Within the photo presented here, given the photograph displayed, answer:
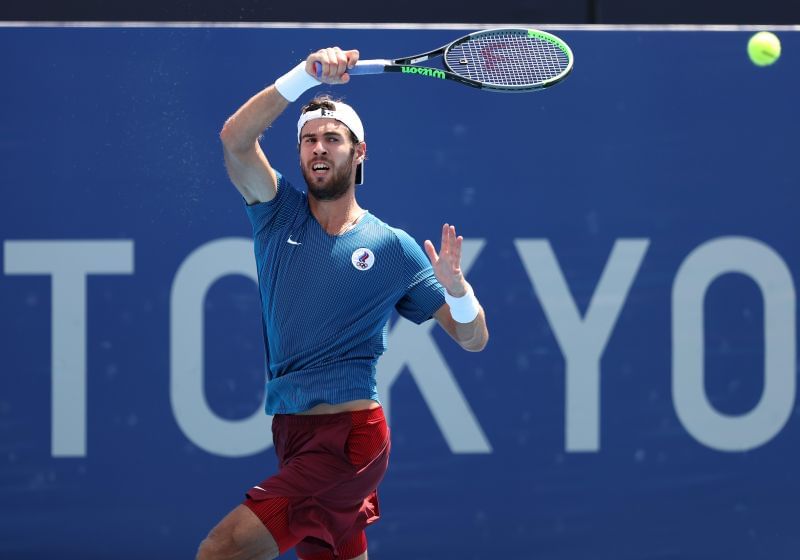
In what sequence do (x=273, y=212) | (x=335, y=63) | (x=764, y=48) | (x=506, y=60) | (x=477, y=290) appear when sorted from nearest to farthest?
1. (x=335, y=63)
2. (x=273, y=212)
3. (x=506, y=60)
4. (x=764, y=48)
5. (x=477, y=290)

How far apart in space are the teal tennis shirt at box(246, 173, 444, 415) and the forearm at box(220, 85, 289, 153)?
0.21 metres

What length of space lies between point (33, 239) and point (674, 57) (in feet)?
7.52

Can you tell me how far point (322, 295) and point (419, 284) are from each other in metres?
0.31

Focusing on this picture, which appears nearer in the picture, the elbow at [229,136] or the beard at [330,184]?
the elbow at [229,136]

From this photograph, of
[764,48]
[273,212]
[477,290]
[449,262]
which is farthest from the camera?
[477,290]

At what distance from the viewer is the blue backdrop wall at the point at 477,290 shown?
16.2 ft

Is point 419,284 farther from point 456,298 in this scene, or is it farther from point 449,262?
point 449,262

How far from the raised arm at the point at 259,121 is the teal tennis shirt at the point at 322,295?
0.09 metres

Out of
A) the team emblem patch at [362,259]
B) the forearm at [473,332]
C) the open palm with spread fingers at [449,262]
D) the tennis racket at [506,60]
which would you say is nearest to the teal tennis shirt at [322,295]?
the team emblem patch at [362,259]

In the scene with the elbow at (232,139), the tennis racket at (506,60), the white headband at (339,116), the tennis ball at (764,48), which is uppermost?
the tennis ball at (764,48)

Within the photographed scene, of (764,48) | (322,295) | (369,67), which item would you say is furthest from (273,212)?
(764,48)

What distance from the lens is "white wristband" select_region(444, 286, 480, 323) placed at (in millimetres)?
3951

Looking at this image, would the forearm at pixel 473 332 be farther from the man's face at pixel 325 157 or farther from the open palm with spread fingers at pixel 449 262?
the man's face at pixel 325 157

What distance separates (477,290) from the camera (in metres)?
5.03
